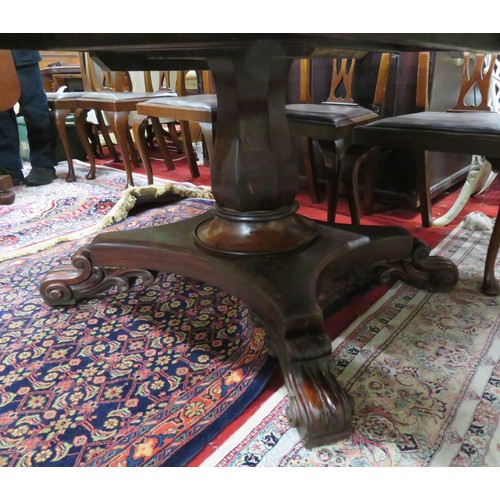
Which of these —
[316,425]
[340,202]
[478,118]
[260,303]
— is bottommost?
[340,202]

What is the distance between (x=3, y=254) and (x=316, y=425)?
1309 millimetres

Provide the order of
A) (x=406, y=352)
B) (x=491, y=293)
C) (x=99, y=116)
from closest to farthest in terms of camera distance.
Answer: (x=406, y=352)
(x=491, y=293)
(x=99, y=116)

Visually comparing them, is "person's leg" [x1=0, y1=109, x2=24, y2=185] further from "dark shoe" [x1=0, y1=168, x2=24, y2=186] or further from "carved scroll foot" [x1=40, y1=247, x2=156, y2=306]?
"carved scroll foot" [x1=40, y1=247, x2=156, y2=306]

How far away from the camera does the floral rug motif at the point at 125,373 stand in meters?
0.72

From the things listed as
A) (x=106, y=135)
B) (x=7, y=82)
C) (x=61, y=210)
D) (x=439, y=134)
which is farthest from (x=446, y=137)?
(x=106, y=135)

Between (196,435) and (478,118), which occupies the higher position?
(478,118)

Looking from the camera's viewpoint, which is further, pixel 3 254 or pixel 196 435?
pixel 3 254

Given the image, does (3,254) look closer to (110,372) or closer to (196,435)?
(110,372)

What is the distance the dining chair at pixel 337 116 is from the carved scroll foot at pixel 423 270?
421 mm

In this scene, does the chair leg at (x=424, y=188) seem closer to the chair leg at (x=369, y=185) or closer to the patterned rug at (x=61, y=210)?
the chair leg at (x=369, y=185)

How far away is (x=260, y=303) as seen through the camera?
83 cm

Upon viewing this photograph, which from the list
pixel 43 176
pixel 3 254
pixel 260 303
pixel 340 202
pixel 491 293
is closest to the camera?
pixel 260 303

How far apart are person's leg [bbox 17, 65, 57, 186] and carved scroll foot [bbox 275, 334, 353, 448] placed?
2.35m

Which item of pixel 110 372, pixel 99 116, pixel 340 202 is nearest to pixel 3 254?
pixel 110 372
